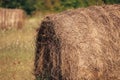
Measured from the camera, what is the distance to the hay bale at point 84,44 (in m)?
8.05

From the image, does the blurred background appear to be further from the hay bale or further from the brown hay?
the hay bale

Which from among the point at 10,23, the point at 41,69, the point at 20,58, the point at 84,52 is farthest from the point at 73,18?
the point at 10,23

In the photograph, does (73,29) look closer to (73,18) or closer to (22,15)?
(73,18)

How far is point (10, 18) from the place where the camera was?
22.1 metres

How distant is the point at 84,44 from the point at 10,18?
14.4 metres

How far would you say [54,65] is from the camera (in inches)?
340

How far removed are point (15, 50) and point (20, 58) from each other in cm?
127

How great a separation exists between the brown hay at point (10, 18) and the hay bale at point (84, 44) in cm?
1296

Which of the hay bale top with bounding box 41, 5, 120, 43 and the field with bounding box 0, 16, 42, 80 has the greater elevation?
the hay bale top with bounding box 41, 5, 120, 43

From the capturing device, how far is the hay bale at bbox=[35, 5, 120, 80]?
8.05 metres

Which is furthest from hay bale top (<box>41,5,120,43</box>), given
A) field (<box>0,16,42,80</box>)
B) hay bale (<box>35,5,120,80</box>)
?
field (<box>0,16,42,80</box>)

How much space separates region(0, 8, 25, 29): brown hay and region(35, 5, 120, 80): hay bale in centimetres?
1296

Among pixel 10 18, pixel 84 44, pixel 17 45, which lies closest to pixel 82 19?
pixel 84 44

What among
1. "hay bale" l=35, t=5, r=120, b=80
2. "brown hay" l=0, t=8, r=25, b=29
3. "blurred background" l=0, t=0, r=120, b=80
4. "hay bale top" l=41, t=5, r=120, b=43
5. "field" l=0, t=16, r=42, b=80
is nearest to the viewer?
"hay bale" l=35, t=5, r=120, b=80
